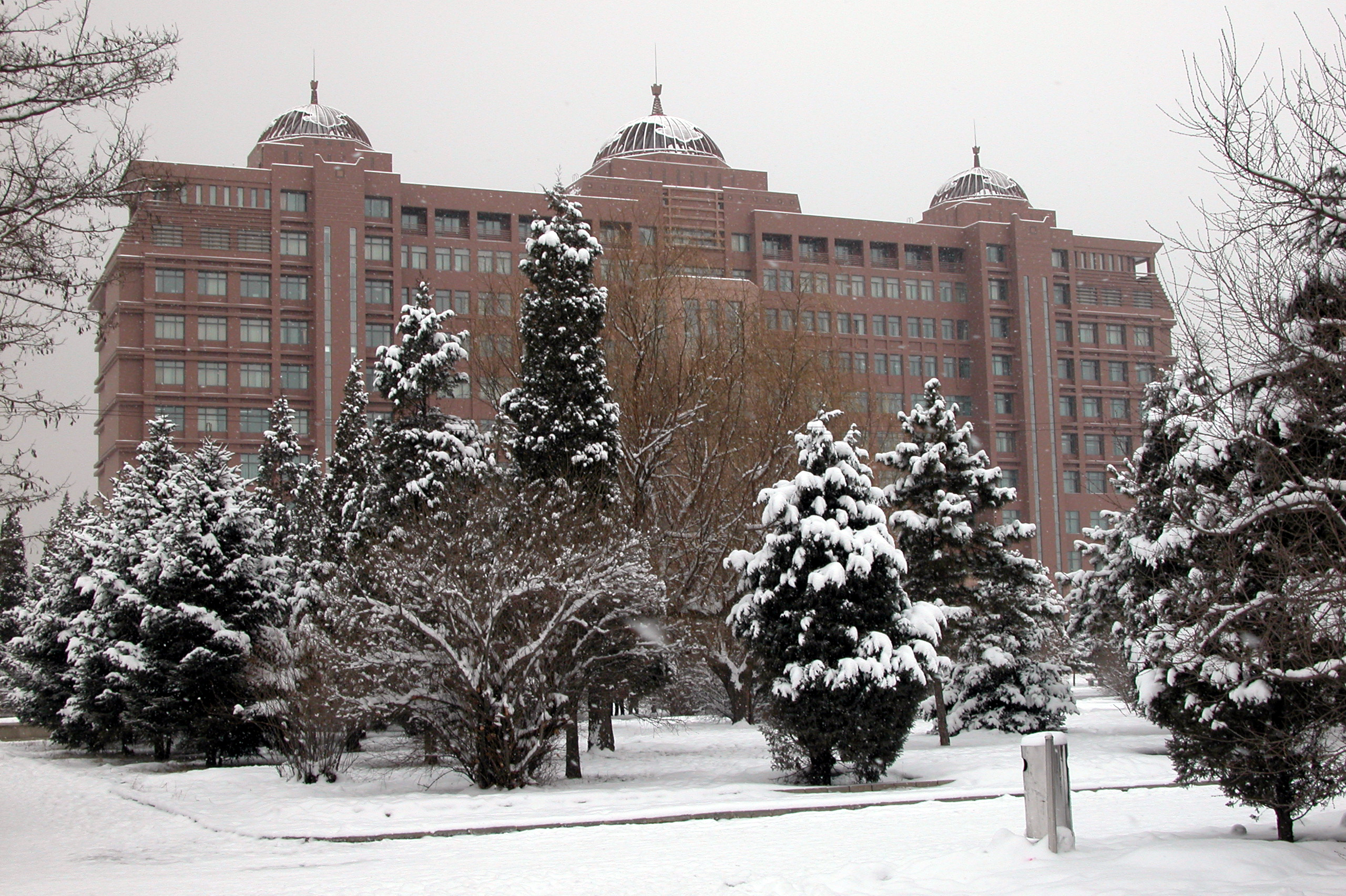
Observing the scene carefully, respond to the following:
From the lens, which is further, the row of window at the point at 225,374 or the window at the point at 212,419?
the row of window at the point at 225,374

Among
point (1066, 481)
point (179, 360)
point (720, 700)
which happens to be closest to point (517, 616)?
point (720, 700)

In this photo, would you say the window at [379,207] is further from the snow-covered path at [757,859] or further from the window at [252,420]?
the snow-covered path at [757,859]

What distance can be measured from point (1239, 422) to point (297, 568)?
2738cm

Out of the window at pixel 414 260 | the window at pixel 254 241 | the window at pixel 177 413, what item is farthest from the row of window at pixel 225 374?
the window at pixel 414 260

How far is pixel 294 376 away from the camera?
8400 centimetres

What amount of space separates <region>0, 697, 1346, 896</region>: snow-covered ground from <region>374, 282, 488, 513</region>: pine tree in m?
6.04

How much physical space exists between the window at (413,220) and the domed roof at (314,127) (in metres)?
7.64

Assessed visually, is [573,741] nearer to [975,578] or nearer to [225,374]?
[975,578]

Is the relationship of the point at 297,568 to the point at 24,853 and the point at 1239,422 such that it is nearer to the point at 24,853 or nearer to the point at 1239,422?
the point at 24,853

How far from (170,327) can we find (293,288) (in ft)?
27.2

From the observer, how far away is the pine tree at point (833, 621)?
19875 mm

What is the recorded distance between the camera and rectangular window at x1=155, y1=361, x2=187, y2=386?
81.2 metres

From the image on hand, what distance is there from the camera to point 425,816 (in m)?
17.0

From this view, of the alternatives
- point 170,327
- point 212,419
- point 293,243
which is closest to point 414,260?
point 293,243
